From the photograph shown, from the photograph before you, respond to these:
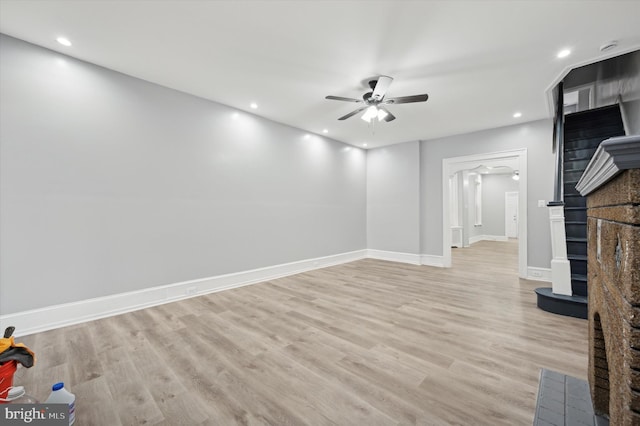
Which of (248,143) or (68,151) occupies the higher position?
(248,143)

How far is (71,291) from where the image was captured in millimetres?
2826

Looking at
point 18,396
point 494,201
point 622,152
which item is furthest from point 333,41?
point 494,201

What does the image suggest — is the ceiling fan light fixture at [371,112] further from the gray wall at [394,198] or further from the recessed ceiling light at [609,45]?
the gray wall at [394,198]

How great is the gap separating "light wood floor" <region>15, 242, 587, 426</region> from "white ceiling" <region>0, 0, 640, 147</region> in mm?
3029

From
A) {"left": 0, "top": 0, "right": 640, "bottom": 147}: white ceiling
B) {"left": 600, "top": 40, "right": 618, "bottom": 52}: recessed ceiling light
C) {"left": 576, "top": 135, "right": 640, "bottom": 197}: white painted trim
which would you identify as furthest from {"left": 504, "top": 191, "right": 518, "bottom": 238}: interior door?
{"left": 576, "top": 135, "right": 640, "bottom": 197}: white painted trim

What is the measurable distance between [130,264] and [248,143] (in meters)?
2.60

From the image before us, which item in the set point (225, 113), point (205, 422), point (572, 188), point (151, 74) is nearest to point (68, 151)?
point (151, 74)

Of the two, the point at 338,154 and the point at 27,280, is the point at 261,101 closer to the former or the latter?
the point at 338,154

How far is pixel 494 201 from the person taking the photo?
11.0m

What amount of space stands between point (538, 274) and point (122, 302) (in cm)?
675

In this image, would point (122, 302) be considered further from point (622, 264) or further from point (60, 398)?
point (622, 264)

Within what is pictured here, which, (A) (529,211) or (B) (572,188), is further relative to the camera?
(A) (529,211)

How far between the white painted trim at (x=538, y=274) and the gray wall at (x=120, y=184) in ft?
15.4

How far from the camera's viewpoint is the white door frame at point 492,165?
15.5 ft
